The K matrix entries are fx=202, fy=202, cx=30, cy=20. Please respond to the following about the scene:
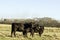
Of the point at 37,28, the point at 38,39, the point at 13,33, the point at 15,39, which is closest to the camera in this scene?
the point at 15,39

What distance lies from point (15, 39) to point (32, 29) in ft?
18.7

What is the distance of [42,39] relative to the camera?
2486cm

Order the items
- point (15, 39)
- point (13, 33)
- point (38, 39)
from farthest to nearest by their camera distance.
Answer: point (13, 33), point (38, 39), point (15, 39)

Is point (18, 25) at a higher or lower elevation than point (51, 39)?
higher

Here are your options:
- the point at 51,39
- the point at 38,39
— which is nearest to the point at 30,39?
the point at 38,39

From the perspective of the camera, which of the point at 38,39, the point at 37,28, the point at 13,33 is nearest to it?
the point at 38,39

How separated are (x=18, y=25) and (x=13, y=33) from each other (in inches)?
53.5

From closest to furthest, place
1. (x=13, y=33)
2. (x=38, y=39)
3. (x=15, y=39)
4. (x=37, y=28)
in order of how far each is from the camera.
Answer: (x=15, y=39) → (x=38, y=39) → (x=13, y=33) → (x=37, y=28)

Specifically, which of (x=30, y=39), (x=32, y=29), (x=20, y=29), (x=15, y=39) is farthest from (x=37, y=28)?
(x=15, y=39)

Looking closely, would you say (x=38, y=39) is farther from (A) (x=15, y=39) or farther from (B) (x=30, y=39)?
(A) (x=15, y=39)

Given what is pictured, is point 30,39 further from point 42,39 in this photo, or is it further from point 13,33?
point 13,33

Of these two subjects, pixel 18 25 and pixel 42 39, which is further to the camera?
pixel 18 25

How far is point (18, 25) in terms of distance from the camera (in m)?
27.3

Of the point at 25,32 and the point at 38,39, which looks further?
the point at 25,32
